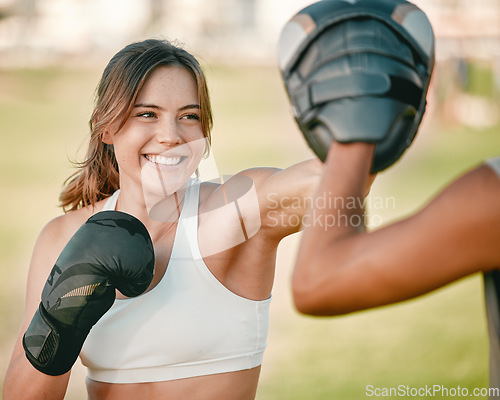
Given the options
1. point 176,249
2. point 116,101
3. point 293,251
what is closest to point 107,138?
point 116,101

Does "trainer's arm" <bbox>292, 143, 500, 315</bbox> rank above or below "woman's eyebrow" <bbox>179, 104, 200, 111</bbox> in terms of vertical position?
above

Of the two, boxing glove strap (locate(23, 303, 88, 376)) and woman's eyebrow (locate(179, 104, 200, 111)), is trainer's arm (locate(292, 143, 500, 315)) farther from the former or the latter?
woman's eyebrow (locate(179, 104, 200, 111))

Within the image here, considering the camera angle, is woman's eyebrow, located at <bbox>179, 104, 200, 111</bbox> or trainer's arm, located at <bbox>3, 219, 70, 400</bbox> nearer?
trainer's arm, located at <bbox>3, 219, 70, 400</bbox>

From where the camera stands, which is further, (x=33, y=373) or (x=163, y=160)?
(x=163, y=160)

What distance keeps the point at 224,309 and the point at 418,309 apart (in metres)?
3.44

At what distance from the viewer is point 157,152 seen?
71.4 inches

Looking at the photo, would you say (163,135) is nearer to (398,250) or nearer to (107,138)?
(107,138)

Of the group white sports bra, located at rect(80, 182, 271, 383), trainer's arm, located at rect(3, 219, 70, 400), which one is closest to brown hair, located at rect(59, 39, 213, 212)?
trainer's arm, located at rect(3, 219, 70, 400)

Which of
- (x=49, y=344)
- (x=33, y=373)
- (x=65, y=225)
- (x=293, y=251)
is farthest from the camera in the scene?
(x=293, y=251)

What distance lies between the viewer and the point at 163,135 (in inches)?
70.4

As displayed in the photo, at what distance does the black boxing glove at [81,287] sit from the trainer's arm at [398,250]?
0.68 m

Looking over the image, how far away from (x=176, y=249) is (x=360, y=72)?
857 millimetres

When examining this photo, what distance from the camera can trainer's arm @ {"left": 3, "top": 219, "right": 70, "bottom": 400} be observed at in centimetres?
162

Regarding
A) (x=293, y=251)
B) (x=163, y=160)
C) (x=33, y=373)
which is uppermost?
(x=163, y=160)
